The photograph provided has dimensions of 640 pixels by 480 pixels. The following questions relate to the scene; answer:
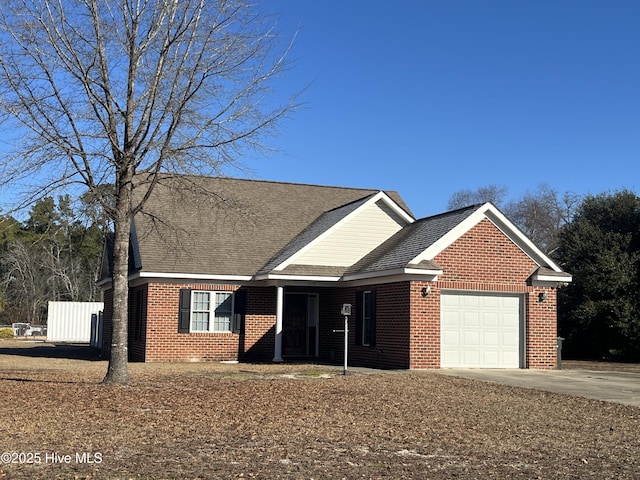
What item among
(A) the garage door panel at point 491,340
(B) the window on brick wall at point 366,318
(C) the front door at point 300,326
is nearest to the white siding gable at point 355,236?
(B) the window on brick wall at point 366,318

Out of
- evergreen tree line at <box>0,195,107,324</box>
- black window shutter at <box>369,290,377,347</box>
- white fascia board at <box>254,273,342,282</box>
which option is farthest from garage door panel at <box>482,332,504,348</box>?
evergreen tree line at <box>0,195,107,324</box>

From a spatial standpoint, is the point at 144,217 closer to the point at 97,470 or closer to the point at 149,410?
the point at 149,410

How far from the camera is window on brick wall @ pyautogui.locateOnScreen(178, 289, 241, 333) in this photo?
21.2 meters

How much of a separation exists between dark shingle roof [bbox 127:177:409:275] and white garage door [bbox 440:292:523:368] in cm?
583

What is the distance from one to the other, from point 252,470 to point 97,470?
1472mm

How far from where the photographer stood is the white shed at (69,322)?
3844cm

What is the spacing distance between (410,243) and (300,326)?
5410 millimetres

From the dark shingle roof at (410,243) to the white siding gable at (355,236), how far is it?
1.07ft

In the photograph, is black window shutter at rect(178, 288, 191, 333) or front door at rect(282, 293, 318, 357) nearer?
black window shutter at rect(178, 288, 191, 333)

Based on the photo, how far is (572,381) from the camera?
1594 centimetres

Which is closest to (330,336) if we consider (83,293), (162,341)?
(162,341)

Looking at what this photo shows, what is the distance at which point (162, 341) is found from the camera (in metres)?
21.0

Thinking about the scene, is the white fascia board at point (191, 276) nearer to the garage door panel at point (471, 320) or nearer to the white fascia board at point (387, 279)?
the white fascia board at point (387, 279)

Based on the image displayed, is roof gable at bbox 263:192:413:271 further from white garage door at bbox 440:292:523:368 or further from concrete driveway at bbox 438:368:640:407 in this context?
concrete driveway at bbox 438:368:640:407
